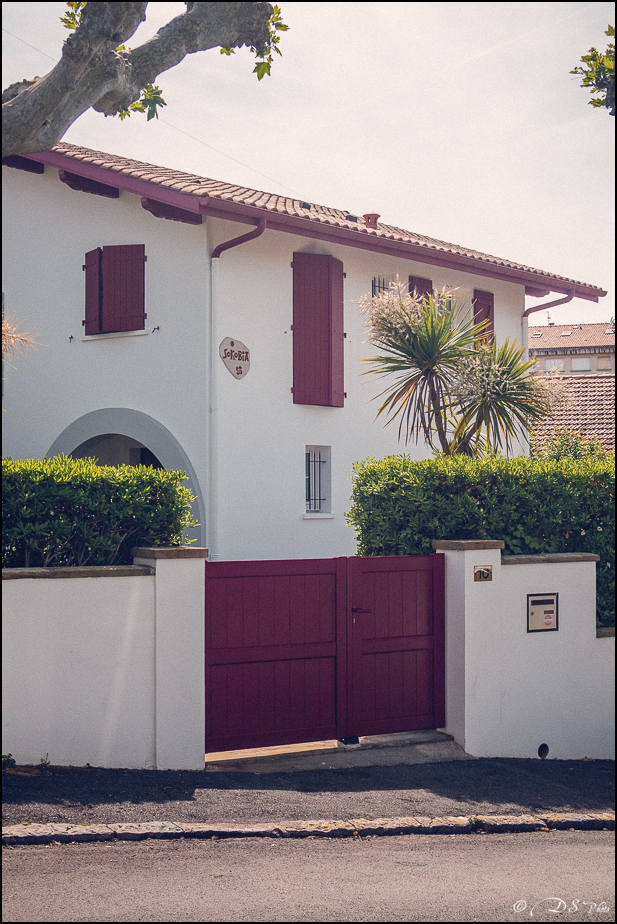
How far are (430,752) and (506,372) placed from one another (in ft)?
14.9

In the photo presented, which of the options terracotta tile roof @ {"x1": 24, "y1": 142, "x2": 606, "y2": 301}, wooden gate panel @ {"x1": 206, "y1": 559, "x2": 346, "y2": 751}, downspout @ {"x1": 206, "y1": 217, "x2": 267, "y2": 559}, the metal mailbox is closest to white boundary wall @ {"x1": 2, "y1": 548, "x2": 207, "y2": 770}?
wooden gate panel @ {"x1": 206, "y1": 559, "x2": 346, "y2": 751}

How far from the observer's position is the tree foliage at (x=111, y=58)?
6.14 metres

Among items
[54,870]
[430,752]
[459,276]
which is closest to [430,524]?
[430,752]

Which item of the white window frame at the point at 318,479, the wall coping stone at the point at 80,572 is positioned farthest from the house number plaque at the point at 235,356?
the wall coping stone at the point at 80,572

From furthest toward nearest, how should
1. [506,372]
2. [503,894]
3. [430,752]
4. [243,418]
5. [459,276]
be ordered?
[459,276] → [243,418] → [506,372] → [430,752] → [503,894]

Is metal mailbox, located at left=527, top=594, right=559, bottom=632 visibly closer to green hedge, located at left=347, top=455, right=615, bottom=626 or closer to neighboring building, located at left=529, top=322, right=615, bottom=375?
green hedge, located at left=347, top=455, right=615, bottom=626

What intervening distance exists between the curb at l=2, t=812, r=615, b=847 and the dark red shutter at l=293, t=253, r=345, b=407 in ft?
25.1

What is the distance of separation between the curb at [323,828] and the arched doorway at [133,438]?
581cm

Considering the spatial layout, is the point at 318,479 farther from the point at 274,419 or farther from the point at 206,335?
the point at 206,335

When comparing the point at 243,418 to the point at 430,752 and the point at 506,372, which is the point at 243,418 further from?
the point at 430,752

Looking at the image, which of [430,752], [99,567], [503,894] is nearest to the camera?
[503,894]

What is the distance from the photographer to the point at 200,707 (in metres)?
7.40

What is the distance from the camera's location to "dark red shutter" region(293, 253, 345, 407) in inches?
520

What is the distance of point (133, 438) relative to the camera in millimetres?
13422
